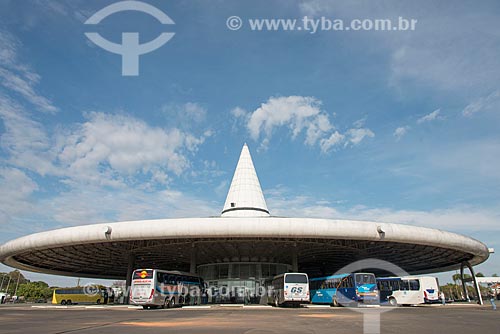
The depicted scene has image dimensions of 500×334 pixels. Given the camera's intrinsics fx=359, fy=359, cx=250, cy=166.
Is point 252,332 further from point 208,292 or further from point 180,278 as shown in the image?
point 208,292

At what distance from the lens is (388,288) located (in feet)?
113

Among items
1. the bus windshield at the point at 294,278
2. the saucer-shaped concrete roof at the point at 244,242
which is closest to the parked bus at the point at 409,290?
the saucer-shaped concrete roof at the point at 244,242

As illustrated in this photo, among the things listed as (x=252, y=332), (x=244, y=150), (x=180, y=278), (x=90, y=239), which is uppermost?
(x=244, y=150)

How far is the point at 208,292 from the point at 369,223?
73.2 ft

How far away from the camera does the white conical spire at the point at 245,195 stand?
141 ft

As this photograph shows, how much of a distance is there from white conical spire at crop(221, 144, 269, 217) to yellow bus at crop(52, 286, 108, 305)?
20005 millimetres

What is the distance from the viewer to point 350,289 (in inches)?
1121

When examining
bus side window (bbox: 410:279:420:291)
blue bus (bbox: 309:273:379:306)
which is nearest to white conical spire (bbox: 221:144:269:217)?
blue bus (bbox: 309:273:379:306)

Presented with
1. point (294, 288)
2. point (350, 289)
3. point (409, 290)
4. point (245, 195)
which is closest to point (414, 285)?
point (409, 290)

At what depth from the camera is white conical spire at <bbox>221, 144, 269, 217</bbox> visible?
42969mm

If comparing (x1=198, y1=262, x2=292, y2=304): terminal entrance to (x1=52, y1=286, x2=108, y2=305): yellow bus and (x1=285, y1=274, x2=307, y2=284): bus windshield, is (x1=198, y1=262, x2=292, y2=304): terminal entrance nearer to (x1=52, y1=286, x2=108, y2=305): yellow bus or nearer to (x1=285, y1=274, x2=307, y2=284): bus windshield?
(x1=285, y1=274, x2=307, y2=284): bus windshield

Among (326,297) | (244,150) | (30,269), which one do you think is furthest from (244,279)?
(30,269)

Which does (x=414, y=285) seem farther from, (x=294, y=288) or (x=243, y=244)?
(x=243, y=244)

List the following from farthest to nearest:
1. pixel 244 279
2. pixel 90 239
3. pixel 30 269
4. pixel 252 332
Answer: pixel 30 269, pixel 244 279, pixel 90 239, pixel 252 332
